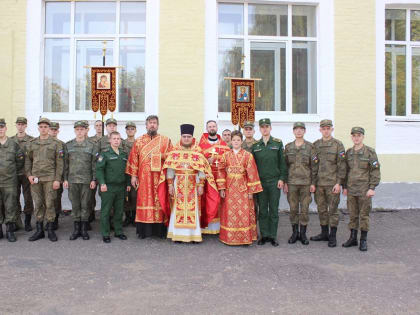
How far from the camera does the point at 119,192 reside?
6543 mm

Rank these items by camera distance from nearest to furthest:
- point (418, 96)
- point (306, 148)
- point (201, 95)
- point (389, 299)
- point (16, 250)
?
point (389, 299) → point (16, 250) → point (306, 148) → point (201, 95) → point (418, 96)

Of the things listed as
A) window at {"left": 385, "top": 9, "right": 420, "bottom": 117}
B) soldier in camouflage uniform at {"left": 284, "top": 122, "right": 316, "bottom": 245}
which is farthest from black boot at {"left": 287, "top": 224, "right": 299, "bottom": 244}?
window at {"left": 385, "top": 9, "right": 420, "bottom": 117}

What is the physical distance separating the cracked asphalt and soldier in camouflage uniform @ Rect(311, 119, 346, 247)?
487 millimetres

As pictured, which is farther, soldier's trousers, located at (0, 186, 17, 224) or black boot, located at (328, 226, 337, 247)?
soldier's trousers, located at (0, 186, 17, 224)

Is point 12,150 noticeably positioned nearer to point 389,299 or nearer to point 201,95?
point 201,95

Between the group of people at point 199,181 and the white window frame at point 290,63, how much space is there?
9.56 feet

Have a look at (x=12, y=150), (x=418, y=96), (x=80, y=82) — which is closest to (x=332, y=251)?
Result: (x=12, y=150)

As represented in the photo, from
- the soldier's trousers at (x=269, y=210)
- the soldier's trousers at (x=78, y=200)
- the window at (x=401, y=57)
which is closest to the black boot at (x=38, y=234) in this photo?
the soldier's trousers at (x=78, y=200)

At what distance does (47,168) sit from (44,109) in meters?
3.66

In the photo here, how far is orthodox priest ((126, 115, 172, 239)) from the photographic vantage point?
21.5ft

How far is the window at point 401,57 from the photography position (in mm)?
9969

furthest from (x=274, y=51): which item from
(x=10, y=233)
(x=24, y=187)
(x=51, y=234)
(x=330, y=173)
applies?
(x=10, y=233)

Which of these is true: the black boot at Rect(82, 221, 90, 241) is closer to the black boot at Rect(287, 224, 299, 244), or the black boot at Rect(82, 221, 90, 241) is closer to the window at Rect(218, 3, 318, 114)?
the black boot at Rect(287, 224, 299, 244)

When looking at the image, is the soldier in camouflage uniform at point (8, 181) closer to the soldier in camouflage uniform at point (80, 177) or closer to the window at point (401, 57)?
the soldier in camouflage uniform at point (80, 177)
